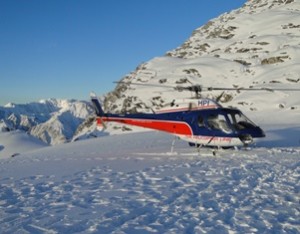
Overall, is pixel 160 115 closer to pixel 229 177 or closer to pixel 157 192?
pixel 229 177

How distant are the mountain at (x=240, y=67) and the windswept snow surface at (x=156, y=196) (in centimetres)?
2922

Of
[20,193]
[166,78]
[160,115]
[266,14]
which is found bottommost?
[20,193]

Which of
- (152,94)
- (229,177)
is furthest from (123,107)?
(229,177)

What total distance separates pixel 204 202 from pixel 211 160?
6.76 m

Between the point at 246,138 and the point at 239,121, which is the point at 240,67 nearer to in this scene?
the point at 239,121

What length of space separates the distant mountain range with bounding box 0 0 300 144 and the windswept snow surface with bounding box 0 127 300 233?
29305 millimetres

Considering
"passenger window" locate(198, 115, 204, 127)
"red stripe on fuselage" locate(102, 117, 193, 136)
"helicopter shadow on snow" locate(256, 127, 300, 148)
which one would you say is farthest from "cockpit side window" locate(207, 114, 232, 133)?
"helicopter shadow on snow" locate(256, 127, 300, 148)

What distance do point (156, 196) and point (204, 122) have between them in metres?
8.57

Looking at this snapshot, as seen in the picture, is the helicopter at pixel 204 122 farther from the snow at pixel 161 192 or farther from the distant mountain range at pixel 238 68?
the distant mountain range at pixel 238 68

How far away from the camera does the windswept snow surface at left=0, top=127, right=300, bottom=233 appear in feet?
25.1

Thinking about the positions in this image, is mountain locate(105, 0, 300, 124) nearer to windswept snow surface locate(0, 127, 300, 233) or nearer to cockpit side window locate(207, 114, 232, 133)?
cockpit side window locate(207, 114, 232, 133)

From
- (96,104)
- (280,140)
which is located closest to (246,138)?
(280,140)

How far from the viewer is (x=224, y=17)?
5295 inches

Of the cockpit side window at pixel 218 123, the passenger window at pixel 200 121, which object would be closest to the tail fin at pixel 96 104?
the passenger window at pixel 200 121
